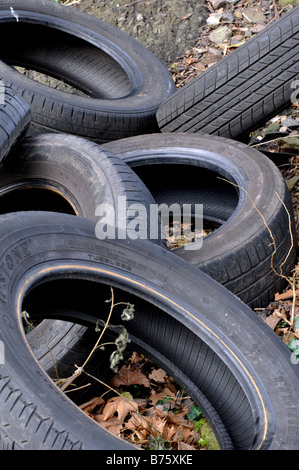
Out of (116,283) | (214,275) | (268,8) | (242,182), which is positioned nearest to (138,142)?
(242,182)

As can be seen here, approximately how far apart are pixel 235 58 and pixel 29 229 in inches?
97.4

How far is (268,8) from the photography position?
6.52 metres

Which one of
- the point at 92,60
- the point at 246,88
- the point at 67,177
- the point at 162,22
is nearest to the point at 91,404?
the point at 67,177

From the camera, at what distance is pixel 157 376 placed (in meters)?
3.46

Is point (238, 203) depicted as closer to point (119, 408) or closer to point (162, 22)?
point (119, 408)

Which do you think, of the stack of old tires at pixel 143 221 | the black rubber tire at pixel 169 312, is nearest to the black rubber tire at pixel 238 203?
the stack of old tires at pixel 143 221

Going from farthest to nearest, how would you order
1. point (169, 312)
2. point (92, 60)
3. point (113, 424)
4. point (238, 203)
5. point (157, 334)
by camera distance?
point (92, 60) → point (238, 203) → point (113, 424) → point (157, 334) → point (169, 312)

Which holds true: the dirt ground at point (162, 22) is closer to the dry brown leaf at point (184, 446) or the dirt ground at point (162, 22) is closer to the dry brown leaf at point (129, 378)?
the dry brown leaf at point (129, 378)

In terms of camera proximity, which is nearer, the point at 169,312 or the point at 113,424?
the point at 169,312

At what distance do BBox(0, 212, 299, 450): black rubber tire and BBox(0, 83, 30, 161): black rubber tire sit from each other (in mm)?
946

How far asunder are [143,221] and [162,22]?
13.5ft

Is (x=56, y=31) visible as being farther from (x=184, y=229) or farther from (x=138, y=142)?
(x=184, y=229)

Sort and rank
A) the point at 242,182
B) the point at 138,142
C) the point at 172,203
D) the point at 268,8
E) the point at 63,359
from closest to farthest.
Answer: the point at 63,359 < the point at 242,182 < the point at 138,142 < the point at 172,203 < the point at 268,8

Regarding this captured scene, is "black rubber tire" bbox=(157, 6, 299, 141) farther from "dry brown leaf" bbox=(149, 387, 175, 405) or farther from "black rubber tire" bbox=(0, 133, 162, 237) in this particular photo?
"dry brown leaf" bbox=(149, 387, 175, 405)
